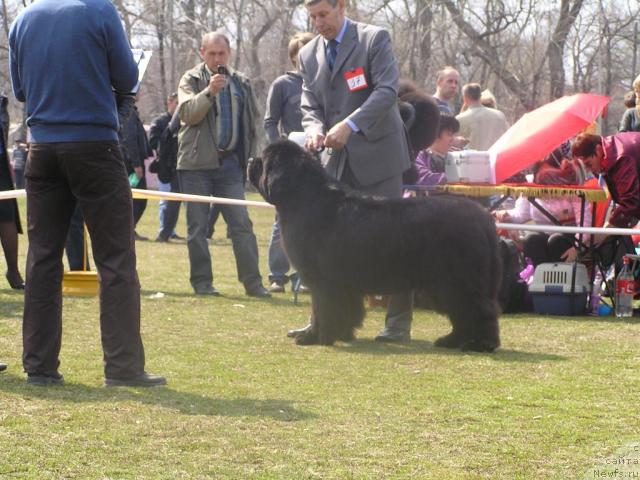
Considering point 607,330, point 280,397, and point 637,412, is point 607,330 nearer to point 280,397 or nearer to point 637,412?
point 637,412

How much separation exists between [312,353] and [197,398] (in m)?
1.37

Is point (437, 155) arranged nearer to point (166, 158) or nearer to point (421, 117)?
point (421, 117)

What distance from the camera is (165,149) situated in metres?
9.81

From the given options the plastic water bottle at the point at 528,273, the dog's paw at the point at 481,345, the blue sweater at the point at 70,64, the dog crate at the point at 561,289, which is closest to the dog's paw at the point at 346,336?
the dog's paw at the point at 481,345

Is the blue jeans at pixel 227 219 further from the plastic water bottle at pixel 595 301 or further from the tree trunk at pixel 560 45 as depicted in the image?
the tree trunk at pixel 560 45

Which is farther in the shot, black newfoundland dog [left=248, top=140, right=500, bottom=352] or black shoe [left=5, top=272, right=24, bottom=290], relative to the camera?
black shoe [left=5, top=272, right=24, bottom=290]

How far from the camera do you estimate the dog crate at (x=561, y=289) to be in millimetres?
7746

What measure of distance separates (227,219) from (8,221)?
1.78 m

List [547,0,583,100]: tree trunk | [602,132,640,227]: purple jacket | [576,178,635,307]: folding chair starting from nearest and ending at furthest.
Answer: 1. [602,132,640,227]: purple jacket
2. [576,178,635,307]: folding chair
3. [547,0,583,100]: tree trunk

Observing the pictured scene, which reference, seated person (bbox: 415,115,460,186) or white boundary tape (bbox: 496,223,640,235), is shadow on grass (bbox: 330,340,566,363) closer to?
white boundary tape (bbox: 496,223,640,235)

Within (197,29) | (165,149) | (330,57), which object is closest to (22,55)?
(330,57)

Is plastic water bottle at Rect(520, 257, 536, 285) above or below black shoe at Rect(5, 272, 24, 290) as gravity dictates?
above

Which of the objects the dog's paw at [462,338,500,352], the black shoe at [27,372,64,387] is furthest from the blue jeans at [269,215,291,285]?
the black shoe at [27,372,64,387]

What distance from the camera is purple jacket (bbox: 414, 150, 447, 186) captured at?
8.34 m
